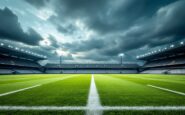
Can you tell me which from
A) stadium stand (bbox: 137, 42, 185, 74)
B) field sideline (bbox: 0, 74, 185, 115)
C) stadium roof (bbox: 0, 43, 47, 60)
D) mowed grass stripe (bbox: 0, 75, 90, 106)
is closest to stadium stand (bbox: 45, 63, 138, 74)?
stadium stand (bbox: 137, 42, 185, 74)

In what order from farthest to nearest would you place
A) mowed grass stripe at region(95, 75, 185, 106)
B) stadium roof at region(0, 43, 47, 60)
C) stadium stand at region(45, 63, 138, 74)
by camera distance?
1. stadium stand at region(45, 63, 138, 74)
2. stadium roof at region(0, 43, 47, 60)
3. mowed grass stripe at region(95, 75, 185, 106)

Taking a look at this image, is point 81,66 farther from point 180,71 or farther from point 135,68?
point 180,71

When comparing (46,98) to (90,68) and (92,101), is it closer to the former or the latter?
(92,101)

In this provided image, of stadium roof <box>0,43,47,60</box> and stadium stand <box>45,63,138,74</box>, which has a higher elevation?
stadium roof <box>0,43,47,60</box>

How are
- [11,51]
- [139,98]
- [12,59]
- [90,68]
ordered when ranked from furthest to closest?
[90,68]
[12,59]
[11,51]
[139,98]

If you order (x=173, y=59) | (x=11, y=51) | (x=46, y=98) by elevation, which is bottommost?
(x=46, y=98)

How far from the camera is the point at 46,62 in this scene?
66.7 meters

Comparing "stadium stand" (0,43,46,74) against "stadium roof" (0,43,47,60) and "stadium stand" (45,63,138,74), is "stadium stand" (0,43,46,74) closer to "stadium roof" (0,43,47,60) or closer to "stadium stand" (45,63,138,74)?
"stadium roof" (0,43,47,60)

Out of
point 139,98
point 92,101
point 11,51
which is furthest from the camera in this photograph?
point 11,51

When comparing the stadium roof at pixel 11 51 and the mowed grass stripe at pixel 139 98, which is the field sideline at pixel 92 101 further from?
the stadium roof at pixel 11 51

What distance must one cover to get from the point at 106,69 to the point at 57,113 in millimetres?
60442

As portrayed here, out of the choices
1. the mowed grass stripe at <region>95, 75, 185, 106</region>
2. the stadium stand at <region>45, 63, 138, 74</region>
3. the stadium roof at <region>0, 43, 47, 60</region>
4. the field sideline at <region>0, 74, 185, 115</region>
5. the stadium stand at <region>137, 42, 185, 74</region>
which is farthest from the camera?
the stadium stand at <region>45, 63, 138, 74</region>

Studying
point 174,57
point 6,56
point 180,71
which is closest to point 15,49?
point 6,56

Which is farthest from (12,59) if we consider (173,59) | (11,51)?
(173,59)
